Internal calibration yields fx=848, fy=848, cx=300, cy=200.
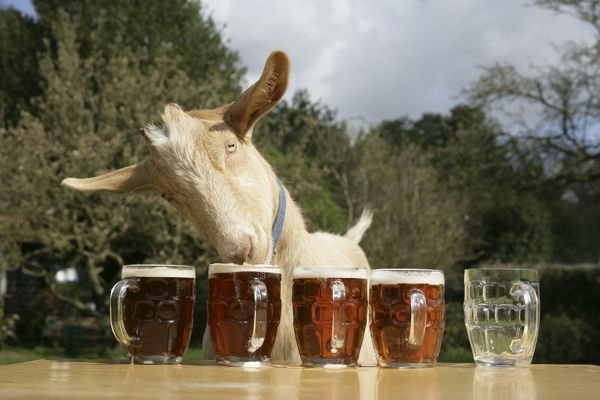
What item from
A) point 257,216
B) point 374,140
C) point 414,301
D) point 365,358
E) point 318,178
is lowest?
point 365,358

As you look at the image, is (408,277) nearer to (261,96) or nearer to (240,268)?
(240,268)

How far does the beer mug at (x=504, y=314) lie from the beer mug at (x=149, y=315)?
0.72 meters

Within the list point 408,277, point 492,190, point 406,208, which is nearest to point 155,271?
point 408,277

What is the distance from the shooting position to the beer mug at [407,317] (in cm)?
192

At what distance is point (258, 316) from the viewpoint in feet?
6.29

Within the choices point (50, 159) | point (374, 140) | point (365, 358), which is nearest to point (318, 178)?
point (374, 140)

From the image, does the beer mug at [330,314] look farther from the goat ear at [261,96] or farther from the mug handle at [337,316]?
the goat ear at [261,96]

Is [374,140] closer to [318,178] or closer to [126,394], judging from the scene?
[318,178]

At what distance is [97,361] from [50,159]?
46.5 feet

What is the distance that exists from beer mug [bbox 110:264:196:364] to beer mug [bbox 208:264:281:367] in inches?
5.1

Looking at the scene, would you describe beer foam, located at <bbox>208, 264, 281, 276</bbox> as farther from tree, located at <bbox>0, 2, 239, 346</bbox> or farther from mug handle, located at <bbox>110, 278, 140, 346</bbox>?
tree, located at <bbox>0, 2, 239, 346</bbox>

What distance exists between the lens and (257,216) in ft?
8.63

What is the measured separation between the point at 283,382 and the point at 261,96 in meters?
1.32

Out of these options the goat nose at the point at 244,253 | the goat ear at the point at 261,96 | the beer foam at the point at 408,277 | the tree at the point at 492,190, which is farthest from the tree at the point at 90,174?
the beer foam at the point at 408,277
